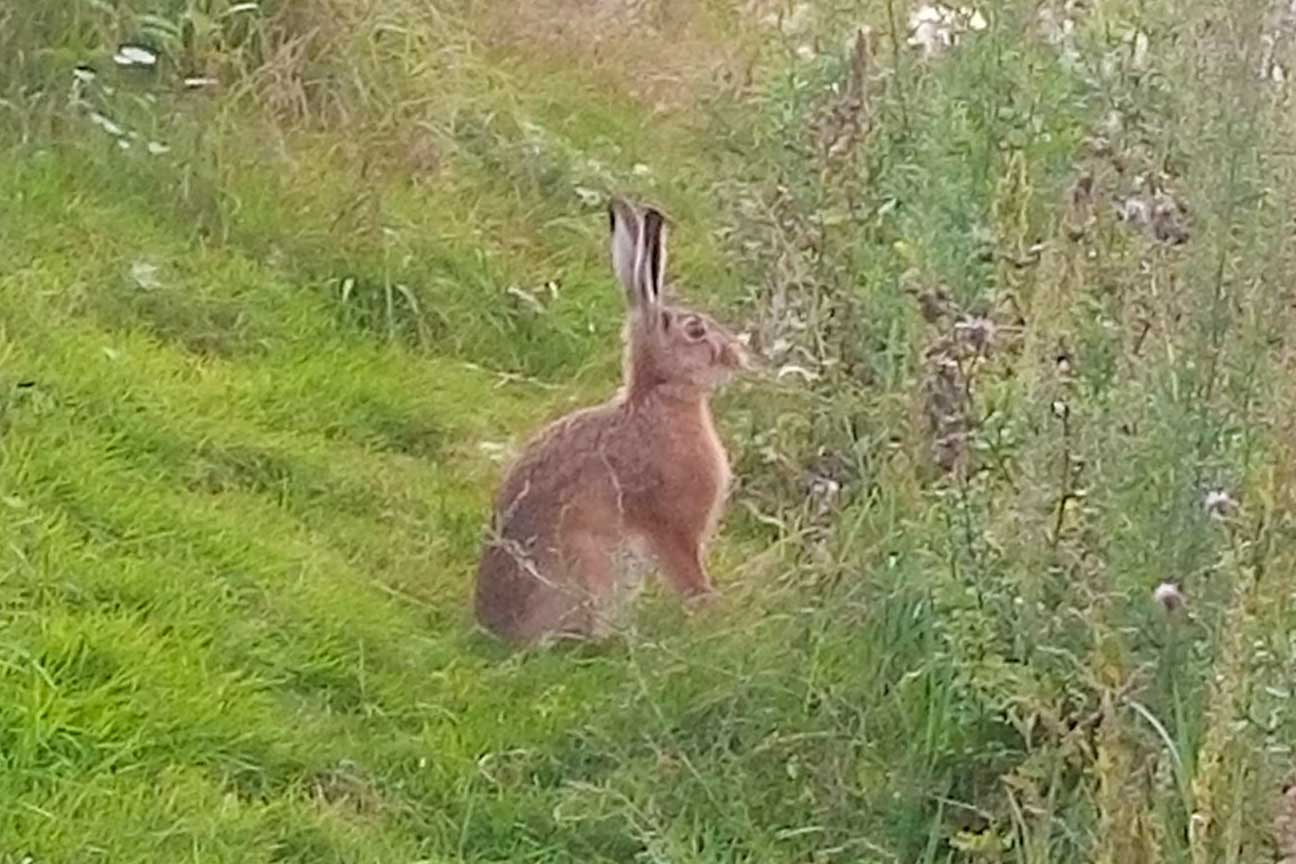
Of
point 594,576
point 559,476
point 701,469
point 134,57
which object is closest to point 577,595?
point 594,576

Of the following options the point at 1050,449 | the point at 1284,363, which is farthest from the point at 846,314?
the point at 1284,363

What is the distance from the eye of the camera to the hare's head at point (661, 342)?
5.66 m

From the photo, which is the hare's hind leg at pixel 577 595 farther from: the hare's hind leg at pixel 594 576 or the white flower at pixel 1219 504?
the white flower at pixel 1219 504

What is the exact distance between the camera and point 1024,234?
17.0 ft

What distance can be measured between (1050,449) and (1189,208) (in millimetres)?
507

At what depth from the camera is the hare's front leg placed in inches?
210

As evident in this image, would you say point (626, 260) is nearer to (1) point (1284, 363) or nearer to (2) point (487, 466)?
(2) point (487, 466)

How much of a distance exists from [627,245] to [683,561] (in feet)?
2.15

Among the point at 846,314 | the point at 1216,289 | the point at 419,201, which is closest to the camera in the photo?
the point at 1216,289

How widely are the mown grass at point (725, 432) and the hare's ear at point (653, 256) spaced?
0.88 ft

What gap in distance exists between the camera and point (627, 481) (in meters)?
5.45

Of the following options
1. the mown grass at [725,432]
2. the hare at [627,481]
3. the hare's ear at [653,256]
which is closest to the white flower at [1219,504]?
the mown grass at [725,432]

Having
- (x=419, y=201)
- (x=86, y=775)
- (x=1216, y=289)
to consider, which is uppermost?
(x=1216, y=289)

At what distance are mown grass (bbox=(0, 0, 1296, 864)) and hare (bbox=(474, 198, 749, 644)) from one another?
0.11 meters
